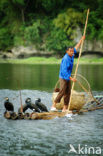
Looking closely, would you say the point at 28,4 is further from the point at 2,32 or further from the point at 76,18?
the point at 76,18

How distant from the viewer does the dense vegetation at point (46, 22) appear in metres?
46.7

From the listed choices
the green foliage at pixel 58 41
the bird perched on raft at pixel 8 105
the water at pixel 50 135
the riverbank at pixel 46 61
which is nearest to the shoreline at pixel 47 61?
the riverbank at pixel 46 61

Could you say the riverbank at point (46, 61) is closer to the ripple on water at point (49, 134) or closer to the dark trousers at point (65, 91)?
the dark trousers at point (65, 91)

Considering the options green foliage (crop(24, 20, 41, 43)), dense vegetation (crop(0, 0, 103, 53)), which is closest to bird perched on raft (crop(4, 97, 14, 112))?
dense vegetation (crop(0, 0, 103, 53))

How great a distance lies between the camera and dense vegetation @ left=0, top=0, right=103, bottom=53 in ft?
153

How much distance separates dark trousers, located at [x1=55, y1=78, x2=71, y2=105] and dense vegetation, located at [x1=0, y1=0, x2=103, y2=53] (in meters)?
36.3

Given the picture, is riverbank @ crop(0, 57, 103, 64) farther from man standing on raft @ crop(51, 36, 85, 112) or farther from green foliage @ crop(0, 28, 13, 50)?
man standing on raft @ crop(51, 36, 85, 112)

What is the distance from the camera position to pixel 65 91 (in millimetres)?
9508

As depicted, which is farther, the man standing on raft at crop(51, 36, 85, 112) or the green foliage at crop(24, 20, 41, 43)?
the green foliage at crop(24, 20, 41, 43)

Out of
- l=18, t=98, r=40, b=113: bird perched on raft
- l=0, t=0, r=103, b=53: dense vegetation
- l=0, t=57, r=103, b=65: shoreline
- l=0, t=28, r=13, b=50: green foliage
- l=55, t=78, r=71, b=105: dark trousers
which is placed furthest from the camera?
l=0, t=28, r=13, b=50: green foliage

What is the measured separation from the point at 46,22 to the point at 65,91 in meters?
41.7

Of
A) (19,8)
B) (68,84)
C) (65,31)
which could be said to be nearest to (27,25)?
(19,8)

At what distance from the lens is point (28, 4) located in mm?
53219

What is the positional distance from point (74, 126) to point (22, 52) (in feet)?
142
